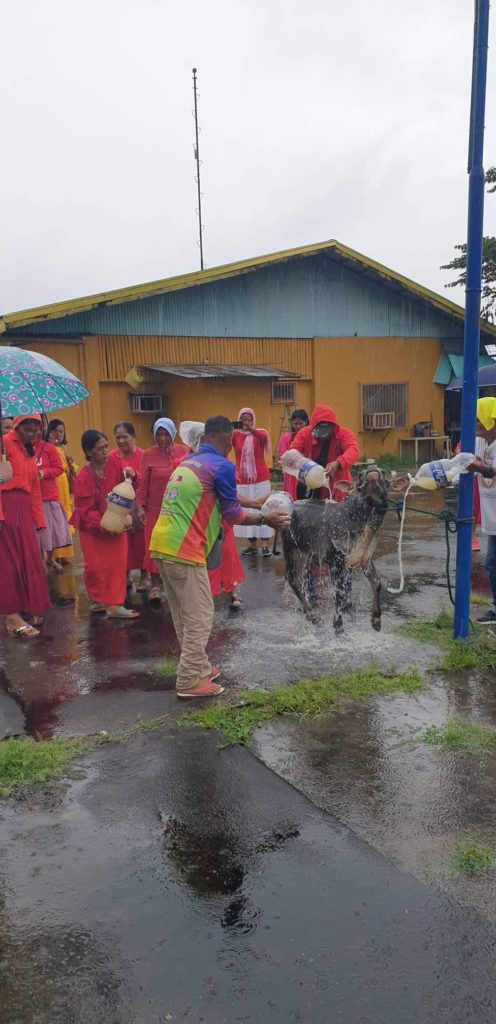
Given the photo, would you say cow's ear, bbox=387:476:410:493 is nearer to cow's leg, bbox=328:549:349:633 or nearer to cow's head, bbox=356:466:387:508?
cow's head, bbox=356:466:387:508

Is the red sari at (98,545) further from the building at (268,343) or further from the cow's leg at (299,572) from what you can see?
the building at (268,343)

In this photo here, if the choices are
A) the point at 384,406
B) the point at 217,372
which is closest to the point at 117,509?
the point at 217,372

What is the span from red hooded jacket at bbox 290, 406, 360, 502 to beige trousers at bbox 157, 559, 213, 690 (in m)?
1.93

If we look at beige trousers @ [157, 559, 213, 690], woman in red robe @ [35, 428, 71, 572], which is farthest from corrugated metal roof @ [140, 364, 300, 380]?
beige trousers @ [157, 559, 213, 690]

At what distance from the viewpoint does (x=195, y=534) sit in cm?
454

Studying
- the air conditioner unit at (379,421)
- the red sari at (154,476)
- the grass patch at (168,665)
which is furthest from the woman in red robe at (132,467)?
the air conditioner unit at (379,421)

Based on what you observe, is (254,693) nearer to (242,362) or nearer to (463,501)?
(463,501)

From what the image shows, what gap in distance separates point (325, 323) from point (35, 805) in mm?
15603

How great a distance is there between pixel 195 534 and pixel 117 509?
6.72ft

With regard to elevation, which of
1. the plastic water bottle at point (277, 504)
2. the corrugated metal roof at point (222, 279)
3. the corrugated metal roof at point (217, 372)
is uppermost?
the corrugated metal roof at point (222, 279)

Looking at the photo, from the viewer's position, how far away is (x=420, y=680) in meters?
4.71

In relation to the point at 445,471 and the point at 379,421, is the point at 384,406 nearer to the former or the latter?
the point at 379,421

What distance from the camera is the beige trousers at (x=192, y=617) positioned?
15.0 ft

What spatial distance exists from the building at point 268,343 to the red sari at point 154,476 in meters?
6.98
